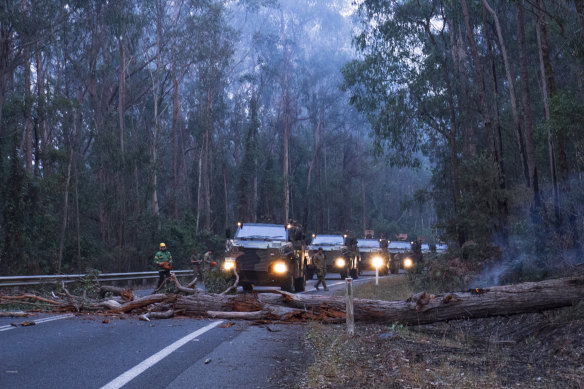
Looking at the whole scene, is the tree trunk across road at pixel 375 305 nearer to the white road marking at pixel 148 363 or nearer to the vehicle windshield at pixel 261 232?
the white road marking at pixel 148 363

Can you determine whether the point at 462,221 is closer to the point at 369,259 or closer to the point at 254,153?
the point at 369,259

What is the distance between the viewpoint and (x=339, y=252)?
100 ft

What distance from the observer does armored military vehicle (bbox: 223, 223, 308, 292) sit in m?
19.2

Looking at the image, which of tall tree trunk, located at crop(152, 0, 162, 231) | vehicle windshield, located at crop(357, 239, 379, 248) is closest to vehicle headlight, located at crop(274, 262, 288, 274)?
vehicle windshield, located at crop(357, 239, 379, 248)

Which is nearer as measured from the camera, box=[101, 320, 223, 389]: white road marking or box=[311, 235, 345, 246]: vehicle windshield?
box=[101, 320, 223, 389]: white road marking

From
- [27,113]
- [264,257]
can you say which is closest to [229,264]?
[264,257]

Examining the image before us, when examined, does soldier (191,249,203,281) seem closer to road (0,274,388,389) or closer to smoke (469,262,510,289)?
smoke (469,262,510,289)

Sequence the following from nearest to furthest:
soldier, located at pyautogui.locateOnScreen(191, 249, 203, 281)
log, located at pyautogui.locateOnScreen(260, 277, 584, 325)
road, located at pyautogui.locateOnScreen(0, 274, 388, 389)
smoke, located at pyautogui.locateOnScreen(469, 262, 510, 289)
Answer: road, located at pyautogui.locateOnScreen(0, 274, 388, 389) < log, located at pyautogui.locateOnScreen(260, 277, 584, 325) < smoke, located at pyautogui.locateOnScreen(469, 262, 510, 289) < soldier, located at pyautogui.locateOnScreen(191, 249, 203, 281)

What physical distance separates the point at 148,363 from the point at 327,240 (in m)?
24.2

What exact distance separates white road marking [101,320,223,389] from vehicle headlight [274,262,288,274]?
26.3 ft

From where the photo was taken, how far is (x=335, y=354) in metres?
8.85

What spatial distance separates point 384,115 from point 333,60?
1660 inches

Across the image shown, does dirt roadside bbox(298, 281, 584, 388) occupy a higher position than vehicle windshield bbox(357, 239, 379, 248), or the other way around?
vehicle windshield bbox(357, 239, 379, 248)

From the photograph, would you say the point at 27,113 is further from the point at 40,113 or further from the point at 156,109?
the point at 156,109
